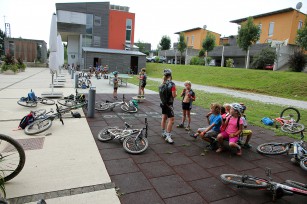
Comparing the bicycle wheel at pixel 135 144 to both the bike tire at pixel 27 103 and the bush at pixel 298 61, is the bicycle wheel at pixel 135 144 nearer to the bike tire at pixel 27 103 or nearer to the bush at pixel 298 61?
the bike tire at pixel 27 103

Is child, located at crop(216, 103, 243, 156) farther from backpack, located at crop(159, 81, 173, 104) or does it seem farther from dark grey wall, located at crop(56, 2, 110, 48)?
dark grey wall, located at crop(56, 2, 110, 48)

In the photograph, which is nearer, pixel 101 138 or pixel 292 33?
pixel 101 138

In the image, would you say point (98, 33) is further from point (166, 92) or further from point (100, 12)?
point (166, 92)

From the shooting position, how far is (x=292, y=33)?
3338 centimetres

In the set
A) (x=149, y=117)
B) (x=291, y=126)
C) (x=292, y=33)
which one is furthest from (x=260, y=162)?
(x=292, y=33)

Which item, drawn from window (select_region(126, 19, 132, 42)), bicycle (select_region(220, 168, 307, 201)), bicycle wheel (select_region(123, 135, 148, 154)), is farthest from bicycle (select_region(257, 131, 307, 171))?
window (select_region(126, 19, 132, 42))

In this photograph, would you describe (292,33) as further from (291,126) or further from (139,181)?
(139,181)

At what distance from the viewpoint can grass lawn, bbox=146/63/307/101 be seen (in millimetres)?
17886

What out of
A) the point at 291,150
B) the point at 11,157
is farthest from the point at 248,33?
the point at 11,157

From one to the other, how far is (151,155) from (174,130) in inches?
81.4

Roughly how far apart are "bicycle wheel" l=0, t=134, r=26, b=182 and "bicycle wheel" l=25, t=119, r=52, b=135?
82.6 inches

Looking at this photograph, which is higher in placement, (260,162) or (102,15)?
(102,15)

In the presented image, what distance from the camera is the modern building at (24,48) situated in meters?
44.8

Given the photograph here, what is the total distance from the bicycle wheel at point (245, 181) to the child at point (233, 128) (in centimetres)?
128
